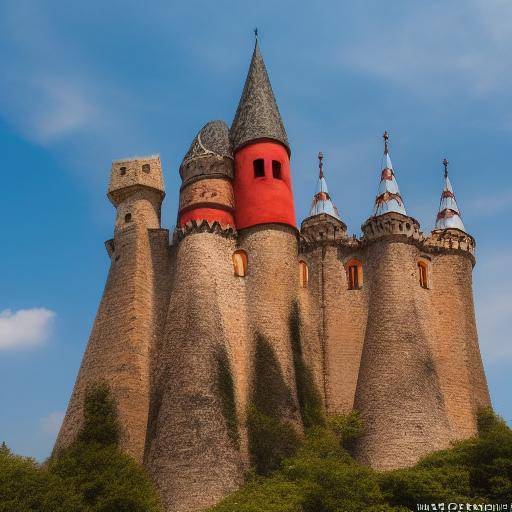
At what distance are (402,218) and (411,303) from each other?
546cm

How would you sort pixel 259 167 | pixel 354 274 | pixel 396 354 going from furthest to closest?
pixel 259 167, pixel 354 274, pixel 396 354

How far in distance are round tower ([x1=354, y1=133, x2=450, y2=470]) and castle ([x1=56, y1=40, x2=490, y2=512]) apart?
83mm

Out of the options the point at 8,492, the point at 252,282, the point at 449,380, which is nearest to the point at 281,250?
the point at 252,282

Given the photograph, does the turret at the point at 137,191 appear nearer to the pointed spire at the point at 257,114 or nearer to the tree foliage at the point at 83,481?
the pointed spire at the point at 257,114

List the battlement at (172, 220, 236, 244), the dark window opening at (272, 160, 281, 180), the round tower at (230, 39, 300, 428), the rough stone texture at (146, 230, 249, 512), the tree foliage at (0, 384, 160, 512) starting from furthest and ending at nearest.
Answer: the dark window opening at (272, 160, 281, 180), the battlement at (172, 220, 236, 244), the round tower at (230, 39, 300, 428), the rough stone texture at (146, 230, 249, 512), the tree foliage at (0, 384, 160, 512)

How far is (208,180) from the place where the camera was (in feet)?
170

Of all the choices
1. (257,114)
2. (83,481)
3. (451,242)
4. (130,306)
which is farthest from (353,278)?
(83,481)

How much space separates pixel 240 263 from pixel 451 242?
13.6 m

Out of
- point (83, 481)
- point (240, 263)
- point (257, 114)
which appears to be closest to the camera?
point (83, 481)

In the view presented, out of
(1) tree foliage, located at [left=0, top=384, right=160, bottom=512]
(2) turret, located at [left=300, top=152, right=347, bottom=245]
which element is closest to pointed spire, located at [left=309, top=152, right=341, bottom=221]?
(2) turret, located at [left=300, top=152, right=347, bottom=245]

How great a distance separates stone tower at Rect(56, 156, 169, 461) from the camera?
4491 centimetres

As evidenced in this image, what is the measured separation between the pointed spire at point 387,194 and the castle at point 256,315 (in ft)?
0.55

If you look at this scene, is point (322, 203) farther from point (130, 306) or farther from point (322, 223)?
point (130, 306)

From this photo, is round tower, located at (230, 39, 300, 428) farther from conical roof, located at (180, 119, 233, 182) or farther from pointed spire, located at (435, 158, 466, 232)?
pointed spire, located at (435, 158, 466, 232)
